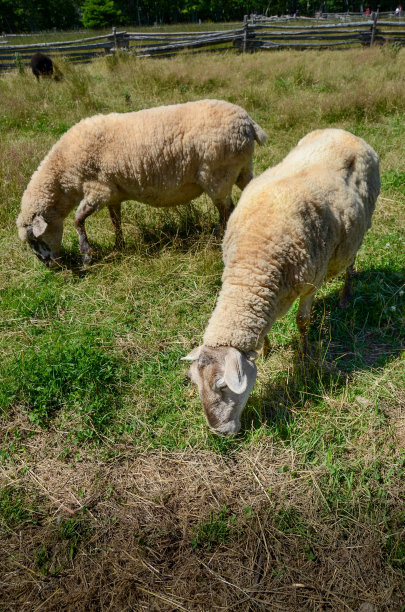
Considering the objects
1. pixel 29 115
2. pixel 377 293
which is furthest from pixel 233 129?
pixel 29 115

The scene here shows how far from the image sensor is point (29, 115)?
32.4 ft

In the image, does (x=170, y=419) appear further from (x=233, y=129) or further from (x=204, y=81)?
(x=204, y=81)

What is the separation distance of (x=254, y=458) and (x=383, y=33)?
22948 mm

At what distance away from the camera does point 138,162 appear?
4.82 metres

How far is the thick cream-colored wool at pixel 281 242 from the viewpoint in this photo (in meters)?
2.96

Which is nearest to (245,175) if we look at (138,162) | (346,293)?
(138,162)

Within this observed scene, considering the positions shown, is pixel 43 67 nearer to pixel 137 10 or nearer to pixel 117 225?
pixel 117 225

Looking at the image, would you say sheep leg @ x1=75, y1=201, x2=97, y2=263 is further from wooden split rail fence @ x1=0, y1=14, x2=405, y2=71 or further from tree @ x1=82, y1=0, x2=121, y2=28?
tree @ x1=82, y1=0, x2=121, y2=28

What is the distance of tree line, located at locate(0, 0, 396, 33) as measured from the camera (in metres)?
46.8

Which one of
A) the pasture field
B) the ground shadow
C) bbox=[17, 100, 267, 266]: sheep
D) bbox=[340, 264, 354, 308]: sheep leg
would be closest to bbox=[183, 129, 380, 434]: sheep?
the ground shadow

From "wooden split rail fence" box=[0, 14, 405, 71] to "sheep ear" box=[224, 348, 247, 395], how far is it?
16.5m

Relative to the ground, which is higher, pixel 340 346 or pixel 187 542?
pixel 340 346

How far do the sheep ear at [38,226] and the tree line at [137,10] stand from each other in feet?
170

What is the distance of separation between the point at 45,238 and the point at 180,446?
3.27 m
